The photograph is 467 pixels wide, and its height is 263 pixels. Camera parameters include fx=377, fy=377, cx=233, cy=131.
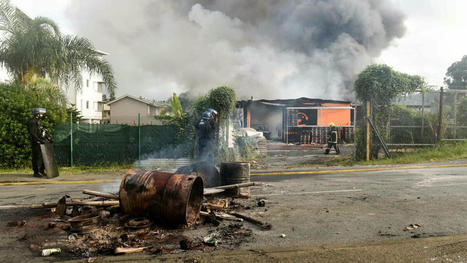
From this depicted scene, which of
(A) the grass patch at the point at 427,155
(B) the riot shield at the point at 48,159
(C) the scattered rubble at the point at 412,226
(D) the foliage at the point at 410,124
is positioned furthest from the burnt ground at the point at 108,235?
(D) the foliage at the point at 410,124

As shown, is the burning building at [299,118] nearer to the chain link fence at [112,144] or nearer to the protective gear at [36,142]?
the chain link fence at [112,144]

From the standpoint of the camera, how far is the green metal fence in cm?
1356

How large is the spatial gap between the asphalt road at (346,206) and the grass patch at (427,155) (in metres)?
3.01

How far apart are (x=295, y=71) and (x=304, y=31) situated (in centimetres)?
772

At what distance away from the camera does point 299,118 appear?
27812mm

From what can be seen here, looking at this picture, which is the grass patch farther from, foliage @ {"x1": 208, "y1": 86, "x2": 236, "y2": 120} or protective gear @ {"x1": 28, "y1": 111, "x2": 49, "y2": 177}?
protective gear @ {"x1": 28, "y1": 111, "x2": 49, "y2": 177}

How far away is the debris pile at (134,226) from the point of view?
4.44 meters

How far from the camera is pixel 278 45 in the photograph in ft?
196

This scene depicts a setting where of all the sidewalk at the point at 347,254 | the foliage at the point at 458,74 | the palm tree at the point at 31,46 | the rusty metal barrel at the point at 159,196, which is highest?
the foliage at the point at 458,74

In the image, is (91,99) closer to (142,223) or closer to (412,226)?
(142,223)

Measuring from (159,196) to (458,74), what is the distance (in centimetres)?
7013

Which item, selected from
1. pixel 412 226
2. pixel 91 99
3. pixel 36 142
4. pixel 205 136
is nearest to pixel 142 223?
pixel 412 226

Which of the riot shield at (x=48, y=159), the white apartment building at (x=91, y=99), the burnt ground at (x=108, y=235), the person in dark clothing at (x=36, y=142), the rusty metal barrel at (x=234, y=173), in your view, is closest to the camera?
the burnt ground at (x=108, y=235)

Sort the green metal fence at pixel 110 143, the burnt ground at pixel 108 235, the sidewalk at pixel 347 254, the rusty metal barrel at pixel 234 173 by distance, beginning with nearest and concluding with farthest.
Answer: the sidewalk at pixel 347 254 → the burnt ground at pixel 108 235 → the rusty metal barrel at pixel 234 173 → the green metal fence at pixel 110 143
